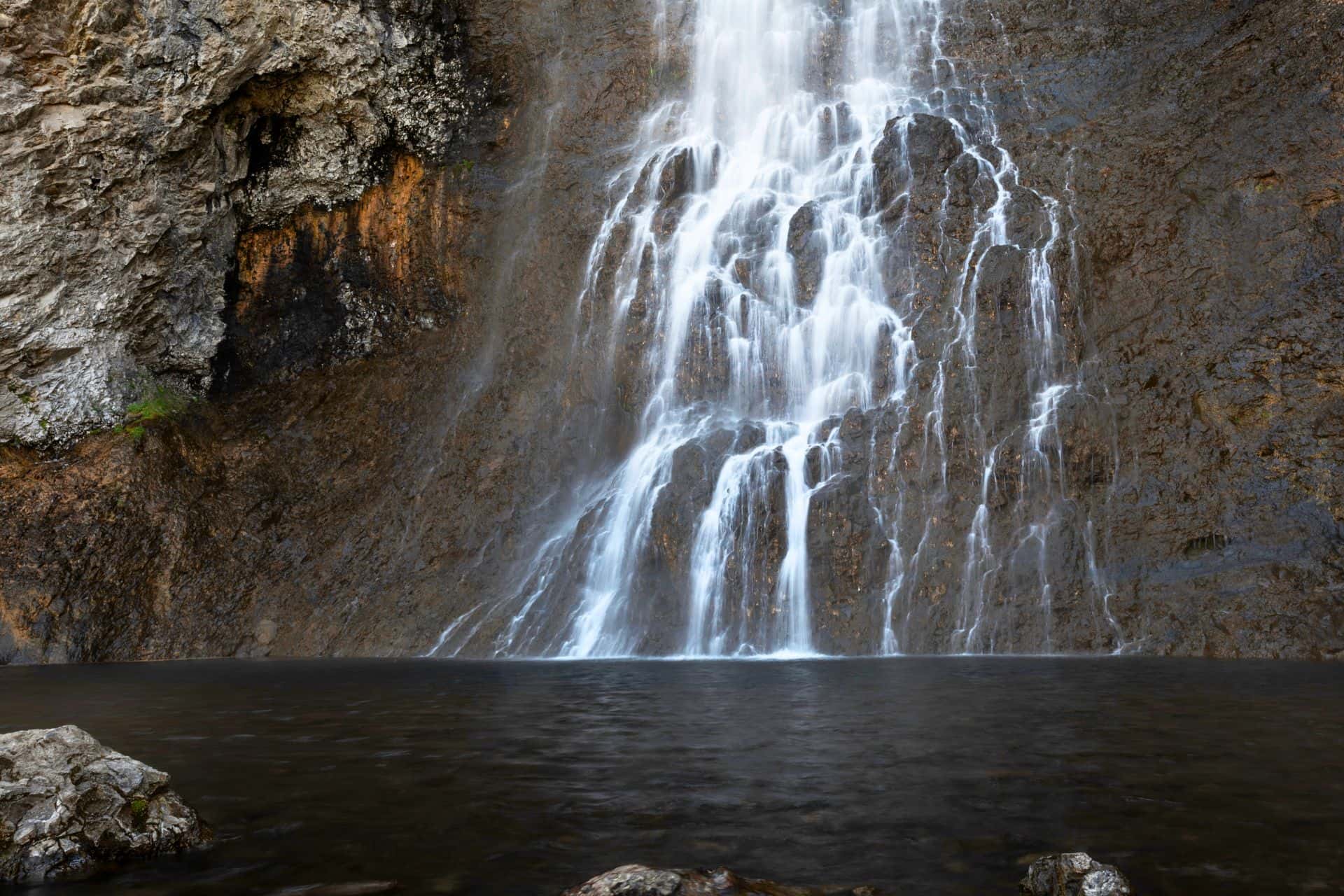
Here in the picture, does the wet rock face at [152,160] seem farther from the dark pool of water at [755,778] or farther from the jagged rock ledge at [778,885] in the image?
the jagged rock ledge at [778,885]

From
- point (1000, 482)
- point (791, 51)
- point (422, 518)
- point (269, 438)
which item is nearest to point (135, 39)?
point (269, 438)

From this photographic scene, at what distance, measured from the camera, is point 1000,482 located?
A: 13617 mm

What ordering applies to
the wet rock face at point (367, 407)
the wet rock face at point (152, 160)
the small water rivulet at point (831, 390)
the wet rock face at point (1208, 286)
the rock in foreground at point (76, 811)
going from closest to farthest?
the rock in foreground at point (76, 811) < the wet rock face at point (1208, 286) < the small water rivulet at point (831, 390) < the wet rock face at point (367, 407) < the wet rock face at point (152, 160)

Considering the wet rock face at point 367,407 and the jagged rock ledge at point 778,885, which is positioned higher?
the wet rock face at point 367,407

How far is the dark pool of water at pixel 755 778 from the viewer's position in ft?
11.9

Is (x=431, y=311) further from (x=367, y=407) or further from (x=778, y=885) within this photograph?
(x=778, y=885)

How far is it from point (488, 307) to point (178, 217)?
5420mm

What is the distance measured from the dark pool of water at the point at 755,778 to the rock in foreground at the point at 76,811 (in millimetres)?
164

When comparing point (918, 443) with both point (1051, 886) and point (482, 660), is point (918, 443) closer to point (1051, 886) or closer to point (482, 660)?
point (482, 660)

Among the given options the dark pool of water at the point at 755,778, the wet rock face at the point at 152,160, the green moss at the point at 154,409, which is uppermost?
the wet rock face at the point at 152,160

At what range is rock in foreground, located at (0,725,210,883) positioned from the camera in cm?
350

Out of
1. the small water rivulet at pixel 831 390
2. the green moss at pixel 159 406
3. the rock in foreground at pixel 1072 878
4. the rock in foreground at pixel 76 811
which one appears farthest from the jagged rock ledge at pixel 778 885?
the green moss at pixel 159 406

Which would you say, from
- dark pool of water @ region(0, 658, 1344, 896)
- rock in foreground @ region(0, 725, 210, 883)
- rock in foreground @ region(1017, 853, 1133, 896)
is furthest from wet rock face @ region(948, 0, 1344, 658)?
rock in foreground @ region(0, 725, 210, 883)

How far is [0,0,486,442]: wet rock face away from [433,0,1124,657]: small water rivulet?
535 centimetres
